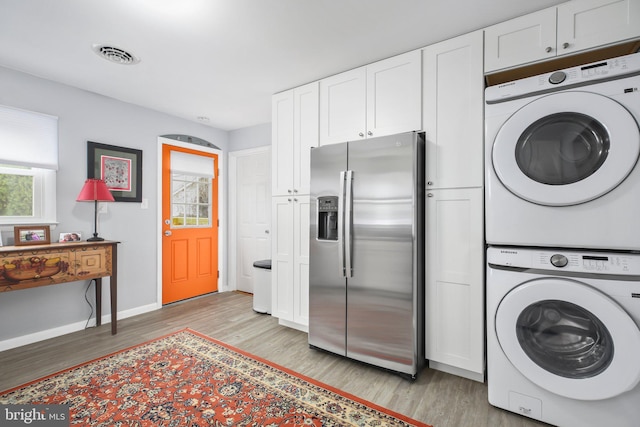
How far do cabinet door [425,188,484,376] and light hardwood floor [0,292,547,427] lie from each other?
8.7 inches

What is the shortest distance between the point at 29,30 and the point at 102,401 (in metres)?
2.50

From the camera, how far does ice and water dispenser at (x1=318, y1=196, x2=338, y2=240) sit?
2475 mm

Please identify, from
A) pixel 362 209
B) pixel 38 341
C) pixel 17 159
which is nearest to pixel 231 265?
pixel 38 341

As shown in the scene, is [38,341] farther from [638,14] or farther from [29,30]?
[638,14]

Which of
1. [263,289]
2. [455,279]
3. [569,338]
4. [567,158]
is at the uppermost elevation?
[567,158]

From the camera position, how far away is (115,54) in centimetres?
237

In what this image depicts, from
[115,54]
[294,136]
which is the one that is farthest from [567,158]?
[115,54]

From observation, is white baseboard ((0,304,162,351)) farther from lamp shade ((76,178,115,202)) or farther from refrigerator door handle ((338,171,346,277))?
refrigerator door handle ((338,171,346,277))

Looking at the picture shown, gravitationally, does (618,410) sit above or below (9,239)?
below

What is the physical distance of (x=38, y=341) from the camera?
278cm

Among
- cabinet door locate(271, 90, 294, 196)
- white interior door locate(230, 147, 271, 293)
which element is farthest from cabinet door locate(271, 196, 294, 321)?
white interior door locate(230, 147, 271, 293)

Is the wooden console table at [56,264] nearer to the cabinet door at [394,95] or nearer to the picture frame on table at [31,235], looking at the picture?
the picture frame on table at [31,235]

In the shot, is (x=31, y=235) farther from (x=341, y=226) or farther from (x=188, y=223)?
(x=341, y=226)

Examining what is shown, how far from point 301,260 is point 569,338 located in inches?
78.7
